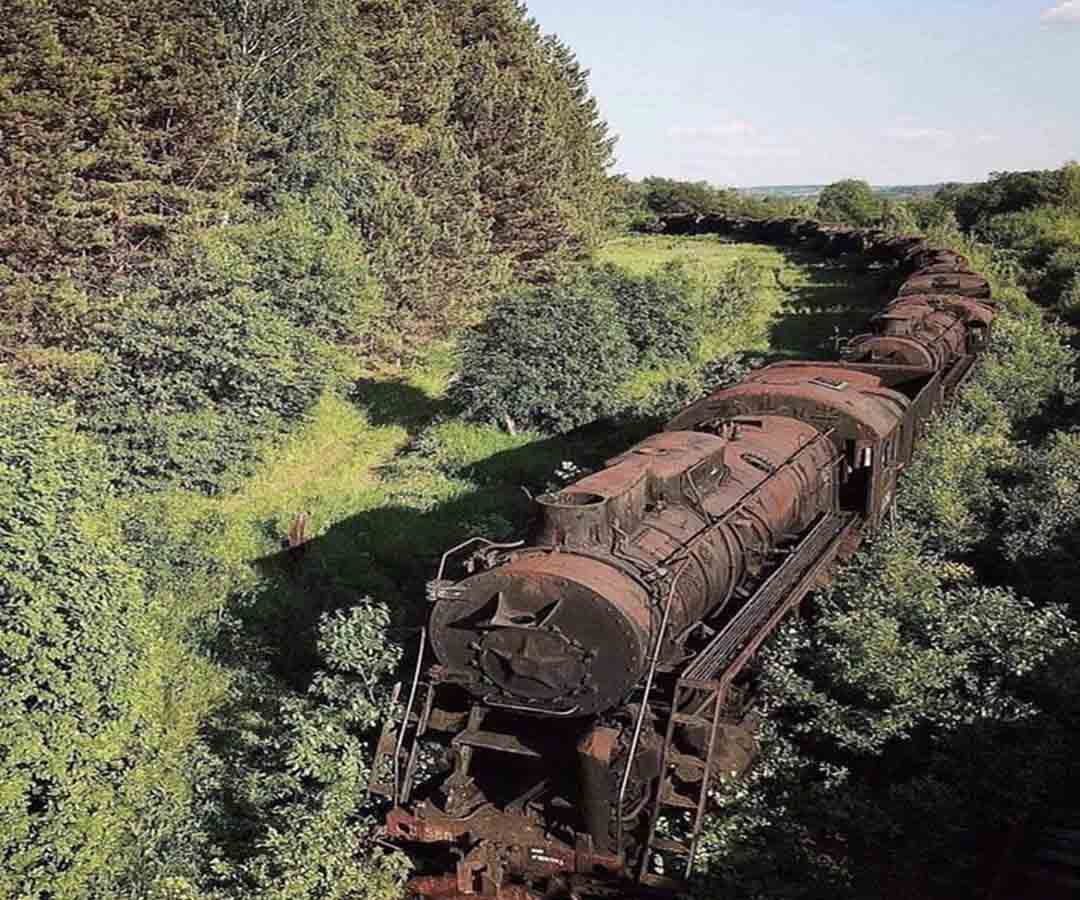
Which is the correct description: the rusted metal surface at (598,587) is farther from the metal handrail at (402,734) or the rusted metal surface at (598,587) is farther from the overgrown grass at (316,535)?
the overgrown grass at (316,535)

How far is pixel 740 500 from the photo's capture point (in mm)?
10367

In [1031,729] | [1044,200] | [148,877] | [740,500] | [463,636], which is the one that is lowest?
[148,877]

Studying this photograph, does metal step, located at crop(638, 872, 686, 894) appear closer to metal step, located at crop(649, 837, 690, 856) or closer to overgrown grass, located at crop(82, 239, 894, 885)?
metal step, located at crop(649, 837, 690, 856)

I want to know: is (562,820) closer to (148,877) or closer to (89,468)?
(148,877)

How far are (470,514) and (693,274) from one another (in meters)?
26.8

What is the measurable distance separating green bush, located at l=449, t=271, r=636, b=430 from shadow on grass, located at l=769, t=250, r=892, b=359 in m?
7.81

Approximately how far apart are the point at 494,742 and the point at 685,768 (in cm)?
158

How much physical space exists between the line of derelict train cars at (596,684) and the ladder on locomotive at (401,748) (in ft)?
0.06

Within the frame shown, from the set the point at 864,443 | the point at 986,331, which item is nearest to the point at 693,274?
the point at 986,331

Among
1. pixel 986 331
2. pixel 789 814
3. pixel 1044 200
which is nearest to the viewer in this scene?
pixel 789 814

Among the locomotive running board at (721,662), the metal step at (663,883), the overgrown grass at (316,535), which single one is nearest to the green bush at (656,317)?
the overgrown grass at (316,535)

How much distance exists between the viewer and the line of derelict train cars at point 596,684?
792cm

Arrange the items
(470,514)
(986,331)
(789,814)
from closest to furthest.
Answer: (789,814) < (470,514) < (986,331)

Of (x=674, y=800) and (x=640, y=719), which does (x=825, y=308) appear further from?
(x=640, y=719)
